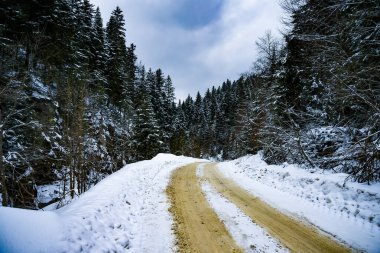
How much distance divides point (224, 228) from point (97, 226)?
310 cm

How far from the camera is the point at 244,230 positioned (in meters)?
5.71

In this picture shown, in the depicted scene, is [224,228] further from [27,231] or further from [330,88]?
[330,88]

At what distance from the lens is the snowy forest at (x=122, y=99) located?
26.5 feet

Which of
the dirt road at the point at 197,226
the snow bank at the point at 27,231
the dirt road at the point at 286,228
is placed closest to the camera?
the snow bank at the point at 27,231

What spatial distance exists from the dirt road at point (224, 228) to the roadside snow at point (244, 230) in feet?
0.52

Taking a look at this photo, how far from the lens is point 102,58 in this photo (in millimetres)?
37625

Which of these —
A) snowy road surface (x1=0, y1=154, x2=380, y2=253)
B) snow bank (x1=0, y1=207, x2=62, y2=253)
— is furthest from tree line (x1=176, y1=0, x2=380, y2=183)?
snow bank (x1=0, y1=207, x2=62, y2=253)

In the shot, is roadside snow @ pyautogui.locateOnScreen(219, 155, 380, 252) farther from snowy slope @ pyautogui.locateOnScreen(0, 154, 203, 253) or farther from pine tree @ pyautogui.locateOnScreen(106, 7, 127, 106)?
pine tree @ pyautogui.locateOnScreen(106, 7, 127, 106)

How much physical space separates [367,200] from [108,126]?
30.6 m

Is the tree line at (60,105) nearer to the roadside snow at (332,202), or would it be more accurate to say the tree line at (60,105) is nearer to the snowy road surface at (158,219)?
the snowy road surface at (158,219)

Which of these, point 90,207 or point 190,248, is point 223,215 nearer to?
point 190,248

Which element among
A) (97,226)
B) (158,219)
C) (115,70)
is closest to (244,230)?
(158,219)

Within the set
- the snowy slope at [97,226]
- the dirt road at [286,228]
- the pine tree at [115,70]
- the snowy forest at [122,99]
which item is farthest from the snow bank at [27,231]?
the pine tree at [115,70]

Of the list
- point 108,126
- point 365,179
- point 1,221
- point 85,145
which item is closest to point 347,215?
point 365,179
